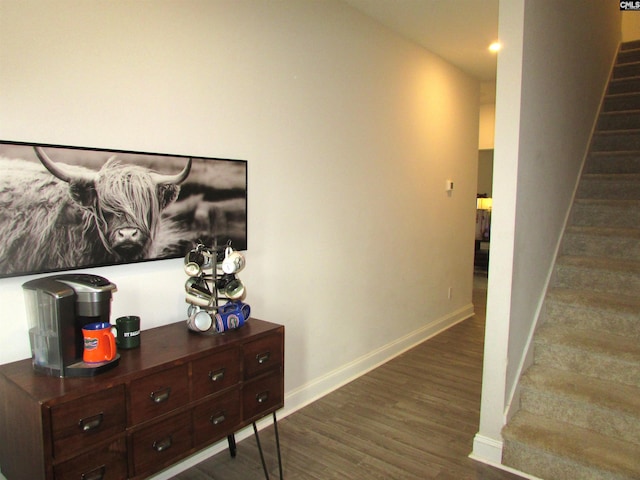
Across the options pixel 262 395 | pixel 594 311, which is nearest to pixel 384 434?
pixel 262 395

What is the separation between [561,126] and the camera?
329 centimetres

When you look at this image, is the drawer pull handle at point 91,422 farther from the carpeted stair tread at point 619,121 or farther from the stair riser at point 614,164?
the carpeted stair tread at point 619,121

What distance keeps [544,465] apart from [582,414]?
1.25 feet

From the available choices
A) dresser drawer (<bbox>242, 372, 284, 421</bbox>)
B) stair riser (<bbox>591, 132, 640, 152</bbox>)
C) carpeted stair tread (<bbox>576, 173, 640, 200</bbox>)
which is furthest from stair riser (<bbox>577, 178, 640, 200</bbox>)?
dresser drawer (<bbox>242, 372, 284, 421</bbox>)

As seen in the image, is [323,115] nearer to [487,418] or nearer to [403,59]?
[403,59]

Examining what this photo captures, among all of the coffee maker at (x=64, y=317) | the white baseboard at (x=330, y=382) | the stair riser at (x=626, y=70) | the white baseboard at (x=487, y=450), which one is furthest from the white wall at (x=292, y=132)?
the stair riser at (x=626, y=70)

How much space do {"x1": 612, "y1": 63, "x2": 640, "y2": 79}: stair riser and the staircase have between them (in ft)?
4.98

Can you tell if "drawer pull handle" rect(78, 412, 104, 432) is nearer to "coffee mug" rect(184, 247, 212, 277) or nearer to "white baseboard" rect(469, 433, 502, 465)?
"coffee mug" rect(184, 247, 212, 277)

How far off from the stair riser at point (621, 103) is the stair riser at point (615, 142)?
1.64 feet

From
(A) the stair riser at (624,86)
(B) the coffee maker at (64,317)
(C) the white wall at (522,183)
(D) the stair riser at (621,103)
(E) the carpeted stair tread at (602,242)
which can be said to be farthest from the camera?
(A) the stair riser at (624,86)

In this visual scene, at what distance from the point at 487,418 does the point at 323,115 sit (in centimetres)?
220

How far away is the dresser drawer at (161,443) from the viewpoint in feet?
Answer: 5.65

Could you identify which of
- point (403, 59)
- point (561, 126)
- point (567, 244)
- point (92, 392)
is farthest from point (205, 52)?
point (567, 244)

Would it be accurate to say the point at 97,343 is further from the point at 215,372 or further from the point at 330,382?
the point at 330,382
